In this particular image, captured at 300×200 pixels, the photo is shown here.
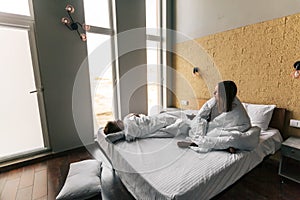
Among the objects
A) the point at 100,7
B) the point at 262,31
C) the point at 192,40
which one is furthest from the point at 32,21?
the point at 262,31

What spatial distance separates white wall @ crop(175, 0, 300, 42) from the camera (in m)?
1.89

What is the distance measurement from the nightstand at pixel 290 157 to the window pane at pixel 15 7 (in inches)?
144

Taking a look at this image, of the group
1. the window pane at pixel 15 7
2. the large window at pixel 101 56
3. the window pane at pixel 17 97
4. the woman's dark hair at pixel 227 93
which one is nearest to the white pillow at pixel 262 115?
the woman's dark hair at pixel 227 93

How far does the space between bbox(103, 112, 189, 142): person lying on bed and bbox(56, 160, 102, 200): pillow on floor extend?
40 cm

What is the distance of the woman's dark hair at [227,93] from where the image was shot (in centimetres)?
152

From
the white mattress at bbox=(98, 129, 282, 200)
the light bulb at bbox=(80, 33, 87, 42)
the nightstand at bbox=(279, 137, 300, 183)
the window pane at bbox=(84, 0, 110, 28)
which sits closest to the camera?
the white mattress at bbox=(98, 129, 282, 200)

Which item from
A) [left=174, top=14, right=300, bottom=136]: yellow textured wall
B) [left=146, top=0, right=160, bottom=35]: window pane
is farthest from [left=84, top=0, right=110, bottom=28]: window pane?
[left=174, top=14, right=300, bottom=136]: yellow textured wall

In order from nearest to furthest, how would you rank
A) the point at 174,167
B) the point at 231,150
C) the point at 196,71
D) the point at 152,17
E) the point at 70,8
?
1. the point at 174,167
2. the point at 231,150
3. the point at 70,8
4. the point at 196,71
5. the point at 152,17

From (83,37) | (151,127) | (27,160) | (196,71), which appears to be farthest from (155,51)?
(27,160)

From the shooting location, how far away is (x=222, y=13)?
8.01 feet

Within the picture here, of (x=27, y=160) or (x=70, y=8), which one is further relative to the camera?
(x=70, y=8)

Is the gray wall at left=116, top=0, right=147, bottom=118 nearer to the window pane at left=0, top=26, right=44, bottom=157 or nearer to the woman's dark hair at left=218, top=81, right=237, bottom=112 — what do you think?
the window pane at left=0, top=26, right=44, bottom=157

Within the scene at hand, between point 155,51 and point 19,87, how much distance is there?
99.5 inches

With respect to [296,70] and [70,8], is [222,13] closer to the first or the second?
[296,70]
